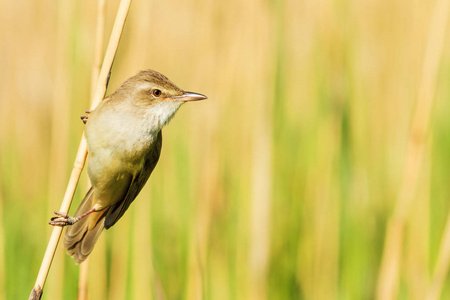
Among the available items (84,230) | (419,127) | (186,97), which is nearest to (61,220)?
(84,230)

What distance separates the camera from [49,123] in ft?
12.0

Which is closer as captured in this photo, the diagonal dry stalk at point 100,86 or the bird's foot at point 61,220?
the diagonal dry stalk at point 100,86

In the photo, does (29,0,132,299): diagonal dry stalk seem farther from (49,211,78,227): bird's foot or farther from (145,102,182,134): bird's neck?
(145,102,182,134): bird's neck

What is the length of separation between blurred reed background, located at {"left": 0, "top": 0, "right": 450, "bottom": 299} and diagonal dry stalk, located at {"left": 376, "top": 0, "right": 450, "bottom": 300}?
0.06ft

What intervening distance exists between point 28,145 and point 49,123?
0.19 m

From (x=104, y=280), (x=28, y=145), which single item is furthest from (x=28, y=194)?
(x=104, y=280)

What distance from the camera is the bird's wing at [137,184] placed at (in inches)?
91.1

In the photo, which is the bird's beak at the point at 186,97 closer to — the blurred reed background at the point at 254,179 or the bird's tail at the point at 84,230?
the blurred reed background at the point at 254,179

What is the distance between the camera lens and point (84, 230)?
2.35 metres

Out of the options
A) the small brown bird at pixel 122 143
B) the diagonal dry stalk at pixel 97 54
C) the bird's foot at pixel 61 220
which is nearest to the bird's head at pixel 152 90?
the small brown bird at pixel 122 143

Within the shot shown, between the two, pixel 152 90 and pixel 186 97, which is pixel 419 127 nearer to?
pixel 186 97

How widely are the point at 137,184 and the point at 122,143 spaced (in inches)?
8.7

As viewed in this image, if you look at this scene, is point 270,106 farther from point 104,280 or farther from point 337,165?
point 104,280

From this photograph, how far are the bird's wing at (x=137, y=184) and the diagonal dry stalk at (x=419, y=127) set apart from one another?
987 millimetres
